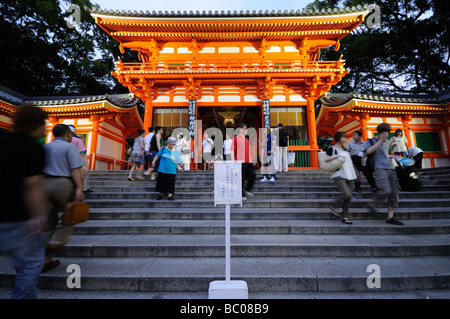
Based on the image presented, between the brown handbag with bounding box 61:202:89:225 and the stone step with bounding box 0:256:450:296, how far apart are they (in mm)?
681

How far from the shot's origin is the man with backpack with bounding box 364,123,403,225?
3775 millimetres

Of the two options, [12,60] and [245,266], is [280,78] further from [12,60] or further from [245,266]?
[12,60]

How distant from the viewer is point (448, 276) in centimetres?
241

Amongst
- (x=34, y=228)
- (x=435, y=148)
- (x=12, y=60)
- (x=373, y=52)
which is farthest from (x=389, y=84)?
(x=12, y=60)

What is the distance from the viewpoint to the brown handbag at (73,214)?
229cm

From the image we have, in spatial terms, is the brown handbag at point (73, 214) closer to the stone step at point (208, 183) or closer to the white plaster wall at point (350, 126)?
the stone step at point (208, 183)

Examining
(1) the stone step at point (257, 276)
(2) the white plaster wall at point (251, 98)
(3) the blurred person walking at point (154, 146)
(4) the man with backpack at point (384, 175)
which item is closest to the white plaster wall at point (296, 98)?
(2) the white plaster wall at point (251, 98)

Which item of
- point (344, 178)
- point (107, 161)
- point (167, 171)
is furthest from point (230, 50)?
point (344, 178)

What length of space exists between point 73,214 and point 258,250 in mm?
2409

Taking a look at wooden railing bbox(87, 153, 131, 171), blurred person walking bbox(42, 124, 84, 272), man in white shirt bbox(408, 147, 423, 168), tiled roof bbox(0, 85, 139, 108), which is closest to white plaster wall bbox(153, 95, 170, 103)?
tiled roof bbox(0, 85, 139, 108)

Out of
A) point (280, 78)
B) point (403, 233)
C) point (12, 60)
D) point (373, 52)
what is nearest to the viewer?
point (403, 233)

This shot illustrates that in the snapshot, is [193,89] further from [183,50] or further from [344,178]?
[344,178]

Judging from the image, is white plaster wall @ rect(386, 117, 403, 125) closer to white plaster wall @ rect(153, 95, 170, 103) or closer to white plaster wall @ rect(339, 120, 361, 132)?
white plaster wall @ rect(339, 120, 361, 132)
